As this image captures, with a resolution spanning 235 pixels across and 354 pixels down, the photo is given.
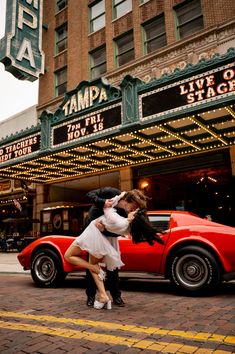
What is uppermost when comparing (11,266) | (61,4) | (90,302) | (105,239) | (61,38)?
(61,4)

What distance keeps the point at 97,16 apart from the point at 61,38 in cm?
334

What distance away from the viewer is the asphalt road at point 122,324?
2551mm

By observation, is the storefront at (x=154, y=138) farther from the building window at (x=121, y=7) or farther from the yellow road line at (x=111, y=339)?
the building window at (x=121, y=7)

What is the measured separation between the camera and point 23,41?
1659 centimetres

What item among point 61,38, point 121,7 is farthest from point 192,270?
point 61,38

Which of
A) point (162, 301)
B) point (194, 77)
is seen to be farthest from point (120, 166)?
point (162, 301)

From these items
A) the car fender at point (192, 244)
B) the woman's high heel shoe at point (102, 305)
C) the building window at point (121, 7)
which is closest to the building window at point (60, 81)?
the building window at point (121, 7)

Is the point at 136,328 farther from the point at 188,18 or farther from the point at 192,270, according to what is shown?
the point at 188,18

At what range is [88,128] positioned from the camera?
10.8 meters

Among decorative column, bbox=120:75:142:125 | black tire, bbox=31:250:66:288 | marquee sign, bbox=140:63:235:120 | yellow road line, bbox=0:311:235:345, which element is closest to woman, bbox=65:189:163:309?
yellow road line, bbox=0:311:235:345

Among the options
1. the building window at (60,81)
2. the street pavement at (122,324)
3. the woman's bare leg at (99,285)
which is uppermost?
the building window at (60,81)

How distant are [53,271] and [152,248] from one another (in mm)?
2115

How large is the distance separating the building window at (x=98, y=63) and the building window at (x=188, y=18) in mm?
4949

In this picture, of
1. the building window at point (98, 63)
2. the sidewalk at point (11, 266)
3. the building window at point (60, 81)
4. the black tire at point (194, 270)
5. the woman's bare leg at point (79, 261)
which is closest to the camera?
the woman's bare leg at point (79, 261)
